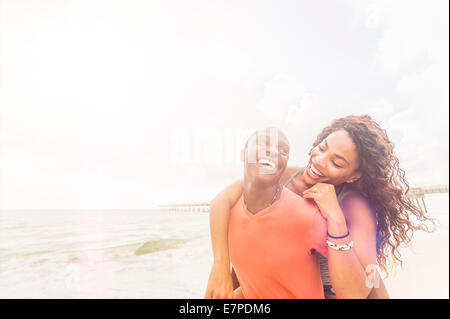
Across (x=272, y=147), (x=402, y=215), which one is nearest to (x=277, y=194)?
(x=272, y=147)

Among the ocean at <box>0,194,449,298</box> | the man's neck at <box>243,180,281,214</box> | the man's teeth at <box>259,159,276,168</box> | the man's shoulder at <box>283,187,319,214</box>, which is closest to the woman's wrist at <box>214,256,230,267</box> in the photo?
the man's neck at <box>243,180,281,214</box>

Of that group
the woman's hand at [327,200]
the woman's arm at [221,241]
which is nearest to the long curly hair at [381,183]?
the woman's hand at [327,200]

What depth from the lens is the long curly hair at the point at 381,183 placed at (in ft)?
4.21

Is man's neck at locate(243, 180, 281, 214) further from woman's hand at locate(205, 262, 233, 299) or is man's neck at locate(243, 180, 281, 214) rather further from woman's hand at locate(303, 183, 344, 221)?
woman's hand at locate(205, 262, 233, 299)

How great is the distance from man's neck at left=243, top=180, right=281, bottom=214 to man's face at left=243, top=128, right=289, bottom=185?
53mm

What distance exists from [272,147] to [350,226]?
1.79ft

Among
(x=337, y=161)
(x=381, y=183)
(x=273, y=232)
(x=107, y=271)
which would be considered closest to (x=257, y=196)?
(x=273, y=232)

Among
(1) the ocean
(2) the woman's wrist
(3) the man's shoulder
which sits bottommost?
(1) the ocean

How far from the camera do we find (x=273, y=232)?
4.23ft

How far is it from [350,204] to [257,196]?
1.53ft

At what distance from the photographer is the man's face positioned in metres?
1.19

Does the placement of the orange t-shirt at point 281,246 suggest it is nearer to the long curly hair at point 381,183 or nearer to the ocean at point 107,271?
the long curly hair at point 381,183
